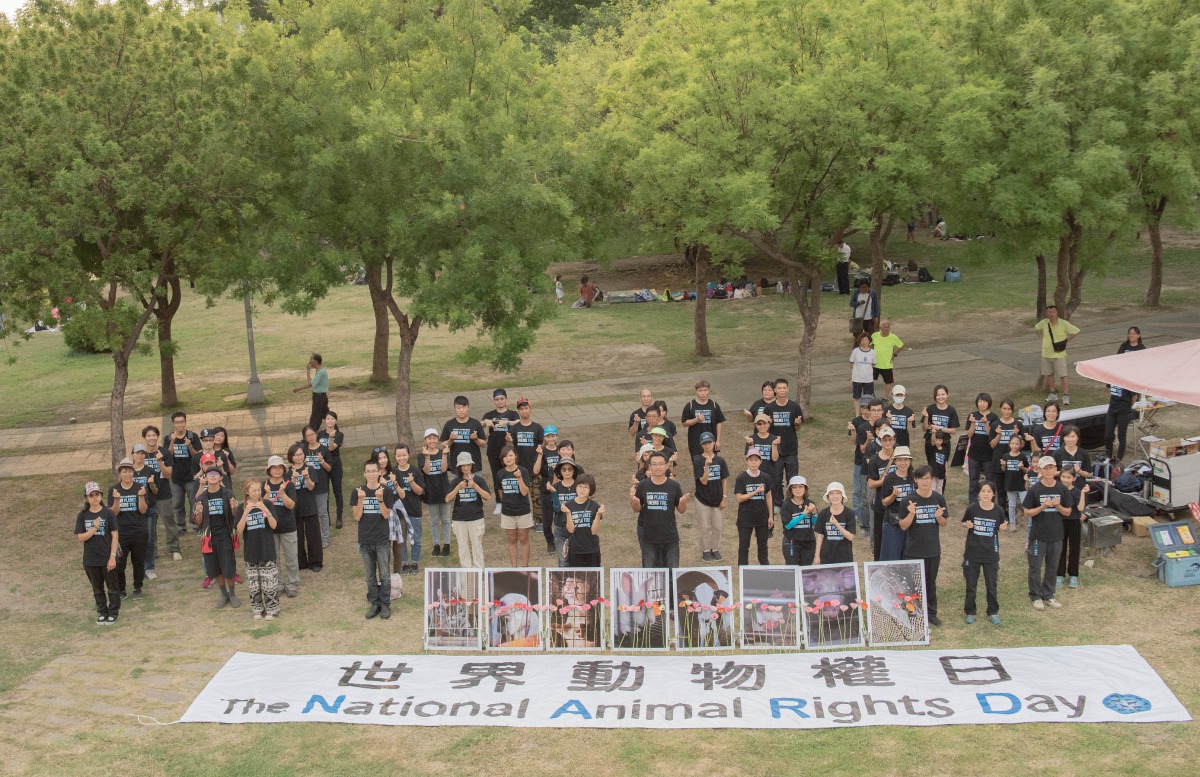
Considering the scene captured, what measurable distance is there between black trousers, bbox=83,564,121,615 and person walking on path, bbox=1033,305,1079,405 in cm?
1508

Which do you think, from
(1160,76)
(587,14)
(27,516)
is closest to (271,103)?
(27,516)

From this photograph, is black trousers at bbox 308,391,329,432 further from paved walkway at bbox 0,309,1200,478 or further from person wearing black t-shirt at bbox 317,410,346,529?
person wearing black t-shirt at bbox 317,410,346,529

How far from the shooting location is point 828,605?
445 inches

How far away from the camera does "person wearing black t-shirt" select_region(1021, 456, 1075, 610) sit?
11750 millimetres

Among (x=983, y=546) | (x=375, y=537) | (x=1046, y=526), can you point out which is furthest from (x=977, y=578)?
(x=375, y=537)

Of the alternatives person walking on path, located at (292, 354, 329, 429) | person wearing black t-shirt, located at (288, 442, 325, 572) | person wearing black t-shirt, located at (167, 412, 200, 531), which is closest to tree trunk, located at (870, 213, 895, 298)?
person walking on path, located at (292, 354, 329, 429)

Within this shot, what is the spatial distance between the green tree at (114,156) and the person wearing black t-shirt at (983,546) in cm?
1076

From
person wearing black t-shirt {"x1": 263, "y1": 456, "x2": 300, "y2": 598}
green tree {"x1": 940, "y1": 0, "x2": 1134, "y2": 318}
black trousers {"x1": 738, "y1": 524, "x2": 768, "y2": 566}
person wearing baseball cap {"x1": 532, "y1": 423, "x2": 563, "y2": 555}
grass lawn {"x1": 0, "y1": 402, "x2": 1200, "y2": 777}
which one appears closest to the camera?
grass lawn {"x1": 0, "y1": 402, "x2": 1200, "y2": 777}

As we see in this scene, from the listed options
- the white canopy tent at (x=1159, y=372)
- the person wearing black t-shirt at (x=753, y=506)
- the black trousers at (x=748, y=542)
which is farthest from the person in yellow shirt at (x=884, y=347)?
the black trousers at (x=748, y=542)

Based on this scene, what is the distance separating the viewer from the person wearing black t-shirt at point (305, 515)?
13.3m

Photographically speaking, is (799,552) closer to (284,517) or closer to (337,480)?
(284,517)

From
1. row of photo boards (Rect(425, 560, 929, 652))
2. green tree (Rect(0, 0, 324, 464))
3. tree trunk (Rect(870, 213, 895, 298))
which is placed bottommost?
row of photo boards (Rect(425, 560, 929, 652))

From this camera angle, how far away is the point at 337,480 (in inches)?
595

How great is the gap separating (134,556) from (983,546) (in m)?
9.39
